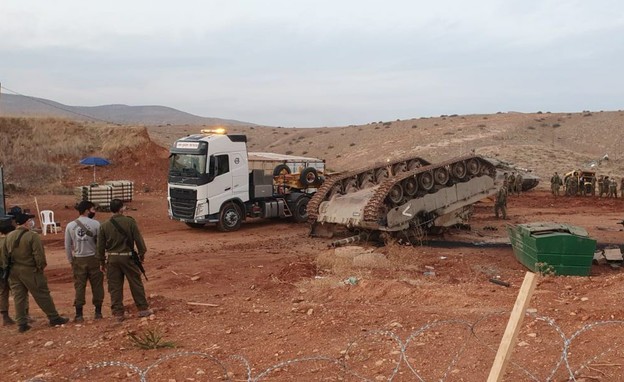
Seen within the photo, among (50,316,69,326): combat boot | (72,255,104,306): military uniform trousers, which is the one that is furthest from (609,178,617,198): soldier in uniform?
(50,316,69,326): combat boot

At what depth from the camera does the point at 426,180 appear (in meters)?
15.7

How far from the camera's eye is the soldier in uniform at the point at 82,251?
8273 millimetres

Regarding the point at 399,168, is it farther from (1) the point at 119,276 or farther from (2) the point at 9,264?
(2) the point at 9,264

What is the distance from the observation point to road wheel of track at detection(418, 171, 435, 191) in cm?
1556

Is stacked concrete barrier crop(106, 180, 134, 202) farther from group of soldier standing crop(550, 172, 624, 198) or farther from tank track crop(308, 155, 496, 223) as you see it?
group of soldier standing crop(550, 172, 624, 198)

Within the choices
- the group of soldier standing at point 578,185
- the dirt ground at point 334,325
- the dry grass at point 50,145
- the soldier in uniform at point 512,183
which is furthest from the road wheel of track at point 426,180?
the dry grass at point 50,145

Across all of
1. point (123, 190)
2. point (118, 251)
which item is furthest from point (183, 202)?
point (118, 251)

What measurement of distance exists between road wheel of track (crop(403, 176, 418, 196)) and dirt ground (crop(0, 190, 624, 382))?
2.03 m

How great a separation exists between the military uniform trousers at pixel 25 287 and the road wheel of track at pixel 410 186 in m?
9.62

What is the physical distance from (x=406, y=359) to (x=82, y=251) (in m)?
4.99

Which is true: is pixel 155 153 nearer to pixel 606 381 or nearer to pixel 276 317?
pixel 276 317

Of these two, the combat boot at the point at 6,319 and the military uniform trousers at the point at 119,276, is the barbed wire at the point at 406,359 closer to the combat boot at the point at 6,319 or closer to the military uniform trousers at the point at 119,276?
the military uniform trousers at the point at 119,276

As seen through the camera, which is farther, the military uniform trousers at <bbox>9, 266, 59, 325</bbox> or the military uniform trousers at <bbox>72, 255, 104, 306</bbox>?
the military uniform trousers at <bbox>72, 255, 104, 306</bbox>

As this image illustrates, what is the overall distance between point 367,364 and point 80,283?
15.2 feet
